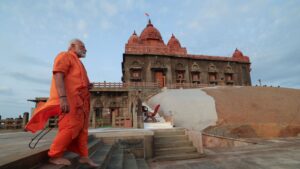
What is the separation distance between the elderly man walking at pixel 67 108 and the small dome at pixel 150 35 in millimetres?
26813

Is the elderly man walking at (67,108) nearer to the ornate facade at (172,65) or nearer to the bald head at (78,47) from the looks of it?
the bald head at (78,47)

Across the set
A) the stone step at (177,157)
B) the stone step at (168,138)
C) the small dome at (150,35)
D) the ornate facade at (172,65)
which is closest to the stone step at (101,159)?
the stone step at (177,157)

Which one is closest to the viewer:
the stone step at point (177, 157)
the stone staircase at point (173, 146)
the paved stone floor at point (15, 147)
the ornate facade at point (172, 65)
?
the paved stone floor at point (15, 147)

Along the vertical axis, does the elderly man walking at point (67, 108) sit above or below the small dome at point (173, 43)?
below

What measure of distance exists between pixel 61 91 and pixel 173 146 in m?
4.43

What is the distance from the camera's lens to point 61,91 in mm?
2059

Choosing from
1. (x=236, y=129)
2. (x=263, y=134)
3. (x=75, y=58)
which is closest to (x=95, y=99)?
(x=236, y=129)

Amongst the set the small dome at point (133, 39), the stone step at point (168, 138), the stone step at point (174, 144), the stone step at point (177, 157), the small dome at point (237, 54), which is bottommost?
the stone step at point (177, 157)

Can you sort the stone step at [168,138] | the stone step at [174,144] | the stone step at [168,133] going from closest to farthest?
the stone step at [174,144] < the stone step at [168,138] < the stone step at [168,133]

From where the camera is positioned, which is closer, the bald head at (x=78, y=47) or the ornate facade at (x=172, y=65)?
the bald head at (x=78, y=47)

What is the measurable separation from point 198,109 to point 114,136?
805 cm

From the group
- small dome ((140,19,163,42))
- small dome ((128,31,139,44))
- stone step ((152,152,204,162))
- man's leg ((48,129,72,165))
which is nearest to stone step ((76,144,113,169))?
man's leg ((48,129,72,165))

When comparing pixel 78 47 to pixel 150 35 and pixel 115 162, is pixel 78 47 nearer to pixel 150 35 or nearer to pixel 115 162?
pixel 115 162

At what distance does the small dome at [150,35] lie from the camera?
93.0ft
